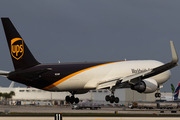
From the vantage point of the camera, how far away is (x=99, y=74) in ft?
165

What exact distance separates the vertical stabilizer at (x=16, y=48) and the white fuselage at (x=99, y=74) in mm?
6279

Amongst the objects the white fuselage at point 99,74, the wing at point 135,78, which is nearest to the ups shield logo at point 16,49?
the white fuselage at point 99,74

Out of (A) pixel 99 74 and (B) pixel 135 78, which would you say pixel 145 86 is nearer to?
(B) pixel 135 78

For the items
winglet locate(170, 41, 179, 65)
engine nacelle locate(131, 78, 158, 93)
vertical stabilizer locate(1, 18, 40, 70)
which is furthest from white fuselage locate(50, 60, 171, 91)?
winglet locate(170, 41, 179, 65)

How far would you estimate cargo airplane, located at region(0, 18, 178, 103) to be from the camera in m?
47.3

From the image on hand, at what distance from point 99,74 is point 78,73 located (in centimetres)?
343

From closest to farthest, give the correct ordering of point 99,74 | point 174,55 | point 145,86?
point 174,55 → point 145,86 → point 99,74

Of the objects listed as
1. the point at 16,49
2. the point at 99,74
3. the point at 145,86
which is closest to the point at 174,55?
the point at 145,86

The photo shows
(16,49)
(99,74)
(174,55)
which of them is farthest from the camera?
(99,74)

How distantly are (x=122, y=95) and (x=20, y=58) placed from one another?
70009 mm

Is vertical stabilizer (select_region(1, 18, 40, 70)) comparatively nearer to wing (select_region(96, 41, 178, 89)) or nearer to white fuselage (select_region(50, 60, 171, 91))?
white fuselage (select_region(50, 60, 171, 91))

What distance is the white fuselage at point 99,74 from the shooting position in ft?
164

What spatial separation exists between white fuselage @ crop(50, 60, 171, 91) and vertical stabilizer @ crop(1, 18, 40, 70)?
628cm

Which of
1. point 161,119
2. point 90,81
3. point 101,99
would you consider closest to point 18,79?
point 90,81
